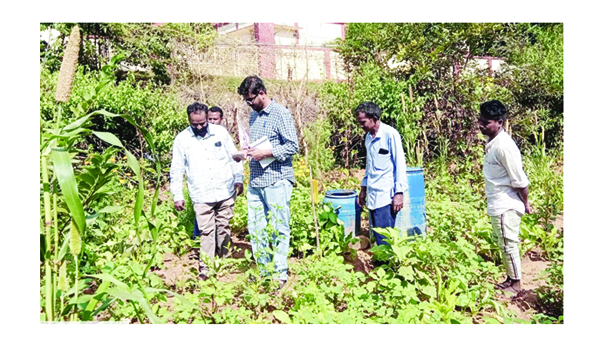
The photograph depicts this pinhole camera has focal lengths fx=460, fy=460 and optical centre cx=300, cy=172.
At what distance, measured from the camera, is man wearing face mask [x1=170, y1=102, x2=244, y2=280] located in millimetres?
3645

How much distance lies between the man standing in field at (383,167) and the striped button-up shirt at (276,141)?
0.65m

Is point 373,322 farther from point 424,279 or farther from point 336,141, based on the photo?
point 336,141

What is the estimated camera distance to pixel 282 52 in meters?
7.25

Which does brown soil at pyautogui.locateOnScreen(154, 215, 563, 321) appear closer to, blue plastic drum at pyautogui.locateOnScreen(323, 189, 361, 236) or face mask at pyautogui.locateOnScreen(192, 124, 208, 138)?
blue plastic drum at pyautogui.locateOnScreen(323, 189, 361, 236)

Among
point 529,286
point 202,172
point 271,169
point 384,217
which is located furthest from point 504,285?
point 202,172

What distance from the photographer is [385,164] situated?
367cm

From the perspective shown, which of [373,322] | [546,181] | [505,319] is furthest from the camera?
[546,181]

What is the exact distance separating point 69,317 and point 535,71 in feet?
24.2

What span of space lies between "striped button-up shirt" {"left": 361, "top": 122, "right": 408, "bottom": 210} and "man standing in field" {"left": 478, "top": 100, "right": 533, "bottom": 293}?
26.1 inches

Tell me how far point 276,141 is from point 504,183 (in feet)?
5.29

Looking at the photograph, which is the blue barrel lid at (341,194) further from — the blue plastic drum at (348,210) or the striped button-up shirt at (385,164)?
the striped button-up shirt at (385,164)

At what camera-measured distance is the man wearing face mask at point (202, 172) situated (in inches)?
143
